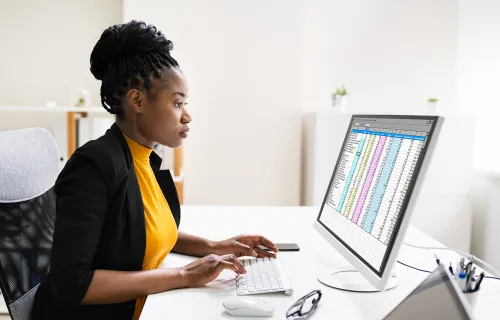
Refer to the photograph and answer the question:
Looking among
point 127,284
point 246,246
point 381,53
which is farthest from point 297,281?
point 381,53

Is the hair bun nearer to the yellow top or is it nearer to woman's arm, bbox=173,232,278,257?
the yellow top

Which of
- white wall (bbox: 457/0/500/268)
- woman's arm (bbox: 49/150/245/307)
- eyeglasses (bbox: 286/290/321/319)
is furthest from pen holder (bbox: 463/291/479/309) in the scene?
white wall (bbox: 457/0/500/268)

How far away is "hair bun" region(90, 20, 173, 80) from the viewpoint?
1141 mm

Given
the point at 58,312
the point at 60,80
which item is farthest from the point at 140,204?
the point at 60,80

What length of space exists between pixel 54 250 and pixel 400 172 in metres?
0.71

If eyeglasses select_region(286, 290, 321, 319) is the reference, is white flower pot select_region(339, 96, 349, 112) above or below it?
above

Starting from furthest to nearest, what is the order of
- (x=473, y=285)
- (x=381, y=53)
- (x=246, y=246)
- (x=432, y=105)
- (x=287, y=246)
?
1. (x=381, y=53)
2. (x=432, y=105)
3. (x=287, y=246)
4. (x=246, y=246)
5. (x=473, y=285)

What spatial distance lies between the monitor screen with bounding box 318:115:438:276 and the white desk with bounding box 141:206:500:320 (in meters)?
0.10

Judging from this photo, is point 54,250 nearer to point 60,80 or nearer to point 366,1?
point 60,80

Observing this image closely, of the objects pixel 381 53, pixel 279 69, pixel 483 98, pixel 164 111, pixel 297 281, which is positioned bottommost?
pixel 297 281

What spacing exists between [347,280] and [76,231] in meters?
0.64

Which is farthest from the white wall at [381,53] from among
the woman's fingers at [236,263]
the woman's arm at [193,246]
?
the woman's fingers at [236,263]

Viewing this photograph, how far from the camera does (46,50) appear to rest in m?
3.51

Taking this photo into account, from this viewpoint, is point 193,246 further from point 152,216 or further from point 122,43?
point 122,43
